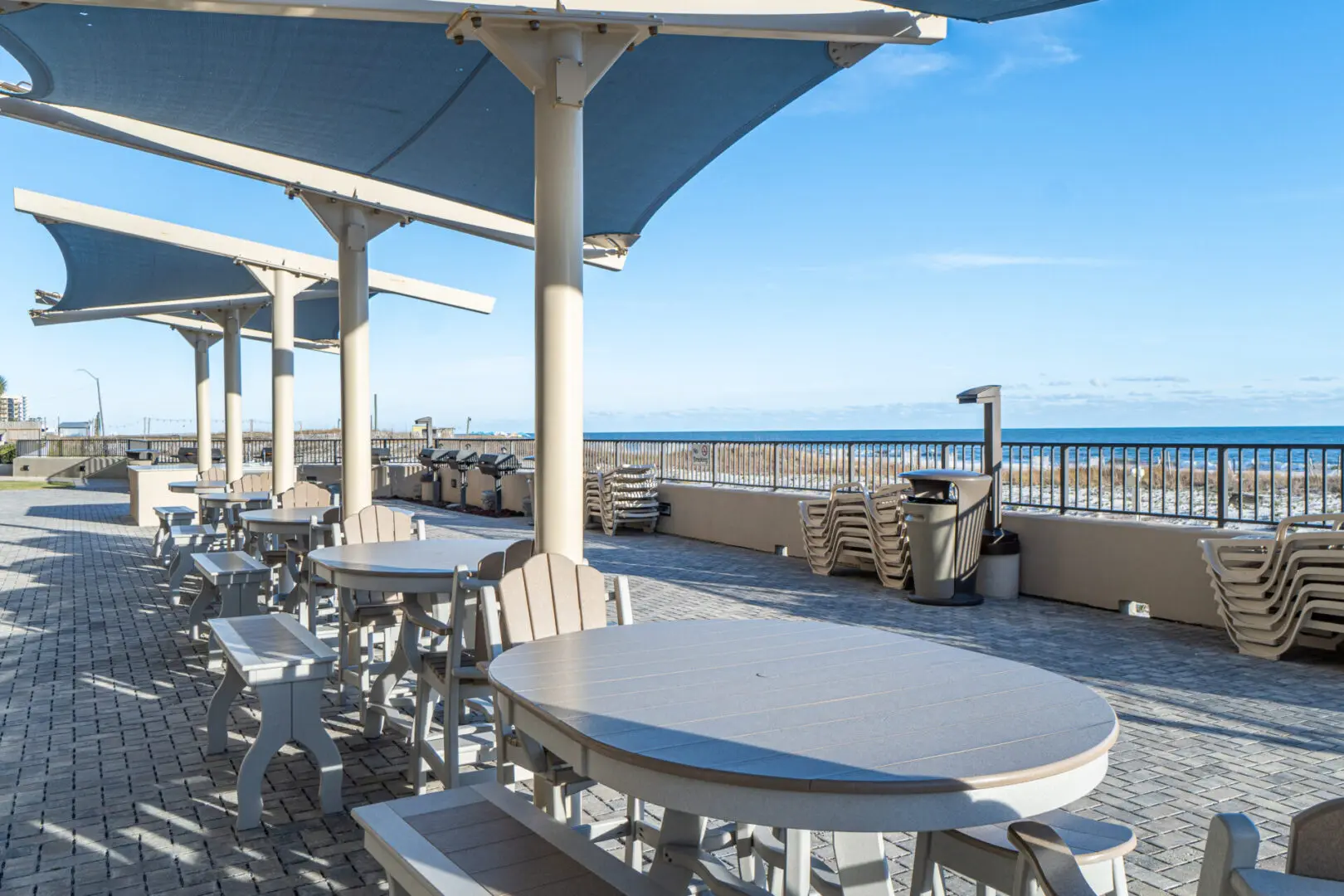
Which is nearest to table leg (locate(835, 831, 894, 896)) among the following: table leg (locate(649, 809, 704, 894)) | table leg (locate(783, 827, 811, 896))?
table leg (locate(783, 827, 811, 896))

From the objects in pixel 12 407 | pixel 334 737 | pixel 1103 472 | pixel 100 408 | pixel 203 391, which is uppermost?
pixel 12 407

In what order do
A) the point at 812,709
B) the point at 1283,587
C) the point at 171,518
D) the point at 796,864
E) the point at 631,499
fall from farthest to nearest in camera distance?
the point at 631,499
the point at 171,518
the point at 1283,587
the point at 796,864
the point at 812,709

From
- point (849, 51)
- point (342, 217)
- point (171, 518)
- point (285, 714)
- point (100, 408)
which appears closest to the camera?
point (285, 714)

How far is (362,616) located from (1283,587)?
587 centimetres

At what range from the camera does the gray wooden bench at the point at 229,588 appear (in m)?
6.07

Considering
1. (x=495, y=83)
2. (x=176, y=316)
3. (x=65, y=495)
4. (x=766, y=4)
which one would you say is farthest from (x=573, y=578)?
(x=65, y=495)

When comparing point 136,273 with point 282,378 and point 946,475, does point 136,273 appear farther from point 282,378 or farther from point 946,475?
point 946,475

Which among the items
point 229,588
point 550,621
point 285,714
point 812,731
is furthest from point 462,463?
point 812,731

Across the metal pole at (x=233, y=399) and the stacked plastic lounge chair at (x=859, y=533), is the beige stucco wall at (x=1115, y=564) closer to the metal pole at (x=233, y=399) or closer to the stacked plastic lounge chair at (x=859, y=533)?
the stacked plastic lounge chair at (x=859, y=533)

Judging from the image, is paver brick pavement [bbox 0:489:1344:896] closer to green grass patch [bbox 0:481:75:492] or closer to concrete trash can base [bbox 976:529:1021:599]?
Answer: concrete trash can base [bbox 976:529:1021:599]

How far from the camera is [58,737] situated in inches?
178

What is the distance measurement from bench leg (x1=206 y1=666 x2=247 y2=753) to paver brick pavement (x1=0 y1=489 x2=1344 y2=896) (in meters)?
0.10

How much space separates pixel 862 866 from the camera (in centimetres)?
213

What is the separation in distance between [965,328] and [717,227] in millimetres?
42900
